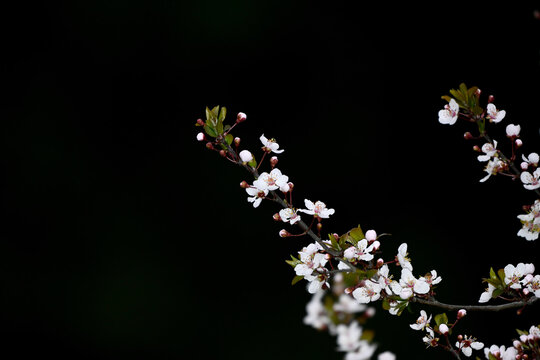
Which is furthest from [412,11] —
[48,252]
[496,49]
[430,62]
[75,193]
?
[48,252]

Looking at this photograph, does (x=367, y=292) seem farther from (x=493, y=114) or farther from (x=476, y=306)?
(x=493, y=114)

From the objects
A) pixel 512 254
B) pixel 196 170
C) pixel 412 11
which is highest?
pixel 412 11

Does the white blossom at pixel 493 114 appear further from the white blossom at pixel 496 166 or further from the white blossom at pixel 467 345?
the white blossom at pixel 467 345

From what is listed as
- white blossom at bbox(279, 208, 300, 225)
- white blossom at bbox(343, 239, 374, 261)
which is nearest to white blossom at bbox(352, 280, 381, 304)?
white blossom at bbox(343, 239, 374, 261)

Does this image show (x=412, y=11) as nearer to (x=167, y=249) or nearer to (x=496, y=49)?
(x=496, y=49)

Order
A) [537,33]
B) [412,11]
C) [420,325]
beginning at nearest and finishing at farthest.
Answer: [420,325] < [537,33] < [412,11]

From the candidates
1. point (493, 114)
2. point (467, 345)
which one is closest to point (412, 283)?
point (467, 345)
